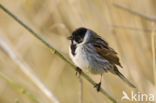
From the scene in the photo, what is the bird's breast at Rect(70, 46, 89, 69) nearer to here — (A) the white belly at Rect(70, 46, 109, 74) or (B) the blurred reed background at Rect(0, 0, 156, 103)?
(A) the white belly at Rect(70, 46, 109, 74)

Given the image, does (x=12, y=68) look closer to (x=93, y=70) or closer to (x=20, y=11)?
(x=20, y=11)

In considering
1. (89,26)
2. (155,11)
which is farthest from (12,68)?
(155,11)

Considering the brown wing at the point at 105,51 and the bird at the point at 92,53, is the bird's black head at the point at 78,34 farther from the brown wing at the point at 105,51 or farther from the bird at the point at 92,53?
the brown wing at the point at 105,51

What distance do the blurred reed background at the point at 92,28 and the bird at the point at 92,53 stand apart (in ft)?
0.22

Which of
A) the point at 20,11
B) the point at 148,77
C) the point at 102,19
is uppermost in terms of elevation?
the point at 20,11

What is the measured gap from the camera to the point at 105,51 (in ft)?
7.82

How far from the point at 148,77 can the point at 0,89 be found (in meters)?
1.26

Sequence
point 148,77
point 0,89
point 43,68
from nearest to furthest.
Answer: point 148,77
point 0,89
point 43,68

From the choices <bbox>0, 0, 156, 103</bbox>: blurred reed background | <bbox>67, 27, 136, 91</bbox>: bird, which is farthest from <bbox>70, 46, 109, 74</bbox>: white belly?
<bbox>0, 0, 156, 103</bbox>: blurred reed background

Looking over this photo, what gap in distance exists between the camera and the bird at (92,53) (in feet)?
7.35

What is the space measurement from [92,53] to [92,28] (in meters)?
0.42

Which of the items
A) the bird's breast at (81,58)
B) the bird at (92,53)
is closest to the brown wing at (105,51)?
the bird at (92,53)

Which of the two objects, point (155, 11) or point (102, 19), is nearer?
point (102, 19)

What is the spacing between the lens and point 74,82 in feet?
11.2
